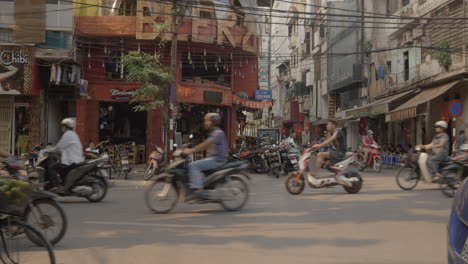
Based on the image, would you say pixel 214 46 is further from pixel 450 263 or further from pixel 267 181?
pixel 450 263

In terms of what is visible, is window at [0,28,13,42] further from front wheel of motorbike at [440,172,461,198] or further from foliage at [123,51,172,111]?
front wheel of motorbike at [440,172,461,198]

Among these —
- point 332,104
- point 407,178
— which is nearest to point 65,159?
point 407,178

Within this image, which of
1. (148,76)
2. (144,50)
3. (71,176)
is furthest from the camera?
(144,50)

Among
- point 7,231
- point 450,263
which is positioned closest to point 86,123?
point 7,231

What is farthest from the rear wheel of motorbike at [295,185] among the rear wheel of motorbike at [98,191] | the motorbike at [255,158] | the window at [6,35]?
the window at [6,35]

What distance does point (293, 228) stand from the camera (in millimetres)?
7203

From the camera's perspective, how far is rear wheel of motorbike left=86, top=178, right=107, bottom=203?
1059cm

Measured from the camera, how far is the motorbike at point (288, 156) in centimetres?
1806

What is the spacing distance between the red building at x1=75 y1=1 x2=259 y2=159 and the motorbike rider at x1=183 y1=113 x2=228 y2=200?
1398cm

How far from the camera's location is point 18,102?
22281mm

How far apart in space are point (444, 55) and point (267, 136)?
8544mm

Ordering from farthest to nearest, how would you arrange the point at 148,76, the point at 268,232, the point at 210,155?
the point at 148,76 < the point at 210,155 < the point at 268,232

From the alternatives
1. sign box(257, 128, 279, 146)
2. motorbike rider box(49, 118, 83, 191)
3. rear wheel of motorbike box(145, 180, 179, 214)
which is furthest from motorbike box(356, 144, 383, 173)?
motorbike rider box(49, 118, 83, 191)

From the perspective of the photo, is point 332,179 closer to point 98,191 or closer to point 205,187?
point 205,187
